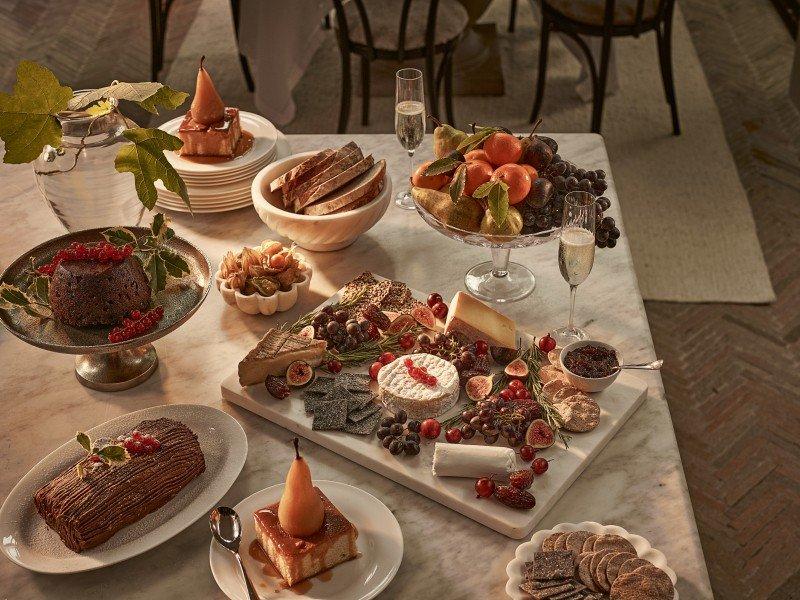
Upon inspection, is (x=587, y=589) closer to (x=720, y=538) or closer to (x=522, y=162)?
(x=522, y=162)

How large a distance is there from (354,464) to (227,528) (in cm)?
27

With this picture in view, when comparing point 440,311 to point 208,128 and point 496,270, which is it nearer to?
point 496,270

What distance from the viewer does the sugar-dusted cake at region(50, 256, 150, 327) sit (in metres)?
1.71

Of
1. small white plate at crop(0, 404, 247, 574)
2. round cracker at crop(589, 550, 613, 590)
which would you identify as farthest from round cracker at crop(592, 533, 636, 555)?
small white plate at crop(0, 404, 247, 574)

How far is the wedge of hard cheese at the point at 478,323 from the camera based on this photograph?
1800 millimetres

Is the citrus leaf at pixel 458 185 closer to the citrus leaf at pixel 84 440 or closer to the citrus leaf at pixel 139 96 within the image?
the citrus leaf at pixel 139 96

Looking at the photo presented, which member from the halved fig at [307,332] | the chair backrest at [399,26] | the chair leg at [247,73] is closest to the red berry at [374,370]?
the halved fig at [307,332]

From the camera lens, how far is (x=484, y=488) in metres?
1.51

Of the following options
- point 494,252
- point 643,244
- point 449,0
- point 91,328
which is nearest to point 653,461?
point 494,252

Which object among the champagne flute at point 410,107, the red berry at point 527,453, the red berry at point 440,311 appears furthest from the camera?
the champagne flute at point 410,107

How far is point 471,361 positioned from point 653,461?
0.36 meters

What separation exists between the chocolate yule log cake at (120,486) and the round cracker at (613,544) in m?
0.63

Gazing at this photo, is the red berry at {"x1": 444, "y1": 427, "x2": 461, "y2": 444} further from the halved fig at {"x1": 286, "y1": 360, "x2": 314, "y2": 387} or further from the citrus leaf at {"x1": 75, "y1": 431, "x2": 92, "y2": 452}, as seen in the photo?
the citrus leaf at {"x1": 75, "y1": 431, "x2": 92, "y2": 452}

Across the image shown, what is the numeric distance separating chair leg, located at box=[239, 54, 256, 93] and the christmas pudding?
9.93 ft
